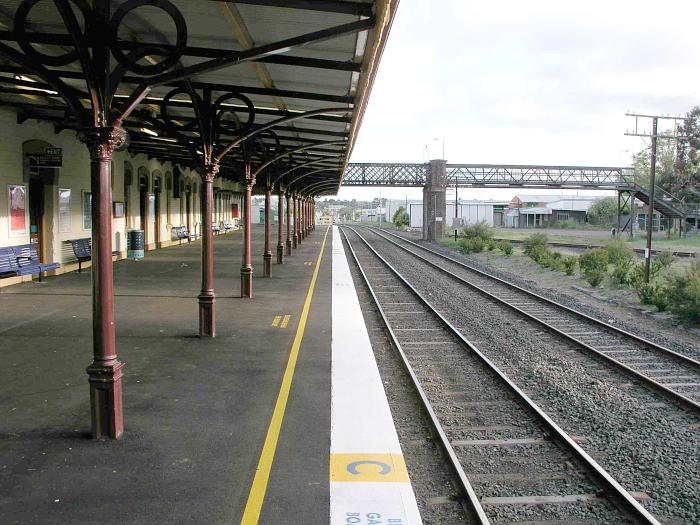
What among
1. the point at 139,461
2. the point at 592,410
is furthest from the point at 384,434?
the point at 592,410

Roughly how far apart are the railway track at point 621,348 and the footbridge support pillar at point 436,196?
110ft

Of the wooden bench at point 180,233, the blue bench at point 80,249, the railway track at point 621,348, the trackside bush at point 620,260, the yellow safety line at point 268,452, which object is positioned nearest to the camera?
the yellow safety line at point 268,452

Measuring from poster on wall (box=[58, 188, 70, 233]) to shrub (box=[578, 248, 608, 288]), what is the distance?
1580cm

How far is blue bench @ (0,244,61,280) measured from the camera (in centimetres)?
1436

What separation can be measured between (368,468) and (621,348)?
23.4 feet

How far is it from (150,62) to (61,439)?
5.68 m

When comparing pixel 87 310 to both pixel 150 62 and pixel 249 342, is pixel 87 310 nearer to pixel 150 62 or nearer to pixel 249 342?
pixel 249 342

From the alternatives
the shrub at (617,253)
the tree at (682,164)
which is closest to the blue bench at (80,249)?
the shrub at (617,253)

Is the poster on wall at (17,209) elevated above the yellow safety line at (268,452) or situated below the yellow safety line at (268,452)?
above

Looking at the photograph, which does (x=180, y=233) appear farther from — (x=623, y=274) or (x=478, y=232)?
(x=623, y=274)

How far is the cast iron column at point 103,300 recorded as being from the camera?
555 cm

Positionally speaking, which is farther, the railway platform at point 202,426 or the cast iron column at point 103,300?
the cast iron column at point 103,300

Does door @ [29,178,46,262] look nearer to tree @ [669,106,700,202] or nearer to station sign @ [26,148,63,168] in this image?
station sign @ [26,148,63,168]

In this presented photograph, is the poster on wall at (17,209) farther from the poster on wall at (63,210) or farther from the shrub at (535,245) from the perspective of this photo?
the shrub at (535,245)
